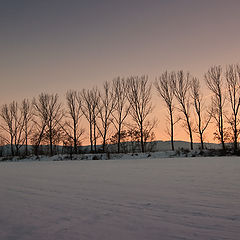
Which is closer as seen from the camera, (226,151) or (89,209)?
(89,209)

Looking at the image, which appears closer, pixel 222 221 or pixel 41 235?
pixel 41 235

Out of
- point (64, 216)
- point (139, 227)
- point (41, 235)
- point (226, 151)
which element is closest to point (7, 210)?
point (64, 216)

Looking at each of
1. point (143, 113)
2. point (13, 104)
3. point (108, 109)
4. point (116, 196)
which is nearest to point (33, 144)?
point (13, 104)

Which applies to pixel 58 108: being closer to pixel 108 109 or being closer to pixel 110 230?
pixel 108 109

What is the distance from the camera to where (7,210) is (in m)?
3.56

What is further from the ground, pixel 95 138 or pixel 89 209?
pixel 95 138

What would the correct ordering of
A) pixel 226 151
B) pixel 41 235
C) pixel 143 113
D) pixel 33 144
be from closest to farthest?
pixel 41 235 → pixel 226 151 → pixel 143 113 → pixel 33 144

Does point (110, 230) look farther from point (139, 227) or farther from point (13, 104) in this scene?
point (13, 104)

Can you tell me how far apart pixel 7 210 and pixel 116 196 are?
5.89ft

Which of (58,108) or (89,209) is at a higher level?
(58,108)

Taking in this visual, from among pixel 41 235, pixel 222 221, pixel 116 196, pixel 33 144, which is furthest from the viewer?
pixel 33 144

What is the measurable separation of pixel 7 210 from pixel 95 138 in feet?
84.7

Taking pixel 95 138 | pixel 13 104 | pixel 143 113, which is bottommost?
pixel 95 138

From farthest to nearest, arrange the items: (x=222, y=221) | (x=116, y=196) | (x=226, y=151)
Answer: (x=226, y=151), (x=116, y=196), (x=222, y=221)
